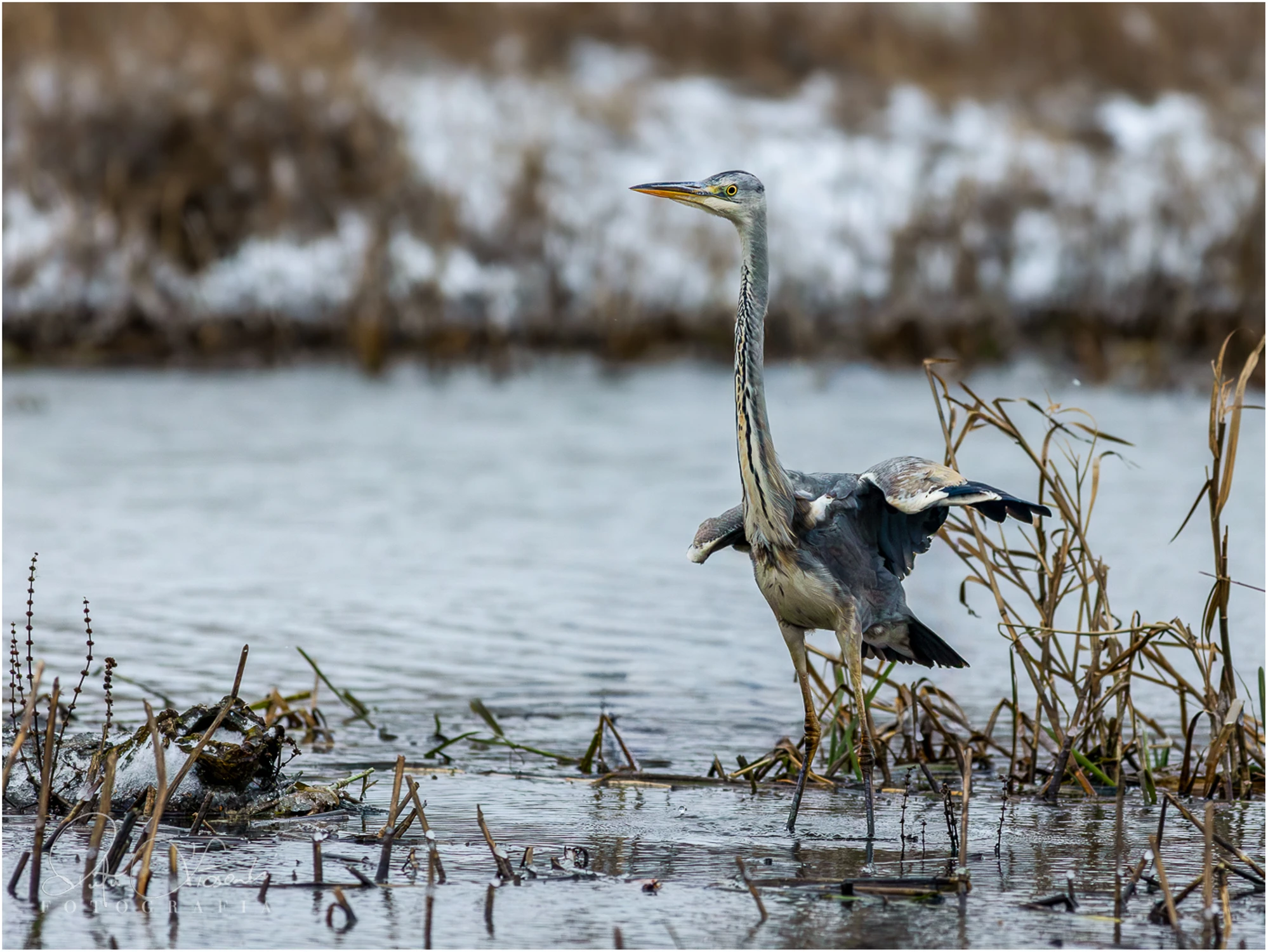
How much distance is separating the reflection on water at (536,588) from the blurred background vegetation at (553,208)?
989mm

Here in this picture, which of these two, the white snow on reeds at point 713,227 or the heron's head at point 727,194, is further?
the white snow on reeds at point 713,227

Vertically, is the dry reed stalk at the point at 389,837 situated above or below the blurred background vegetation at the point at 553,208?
below

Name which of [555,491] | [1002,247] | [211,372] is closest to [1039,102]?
[1002,247]

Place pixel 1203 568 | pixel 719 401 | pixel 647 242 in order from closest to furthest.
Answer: pixel 1203 568 → pixel 719 401 → pixel 647 242

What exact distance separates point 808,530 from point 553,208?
1424 cm

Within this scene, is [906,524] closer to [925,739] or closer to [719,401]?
[925,739]

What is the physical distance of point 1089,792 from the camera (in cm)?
566

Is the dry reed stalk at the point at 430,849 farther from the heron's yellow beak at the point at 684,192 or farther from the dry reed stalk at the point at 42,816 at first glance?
the heron's yellow beak at the point at 684,192

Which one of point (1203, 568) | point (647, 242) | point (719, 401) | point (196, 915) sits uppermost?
point (647, 242)

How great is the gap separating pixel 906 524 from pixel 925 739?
107 cm

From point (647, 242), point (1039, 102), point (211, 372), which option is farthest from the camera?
point (1039, 102)

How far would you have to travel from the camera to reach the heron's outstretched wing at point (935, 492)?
487 cm

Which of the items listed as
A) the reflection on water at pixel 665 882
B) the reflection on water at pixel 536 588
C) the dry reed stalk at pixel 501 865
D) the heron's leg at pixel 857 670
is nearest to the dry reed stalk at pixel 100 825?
the reflection on water at pixel 665 882

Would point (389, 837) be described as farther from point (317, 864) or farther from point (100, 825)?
point (100, 825)
